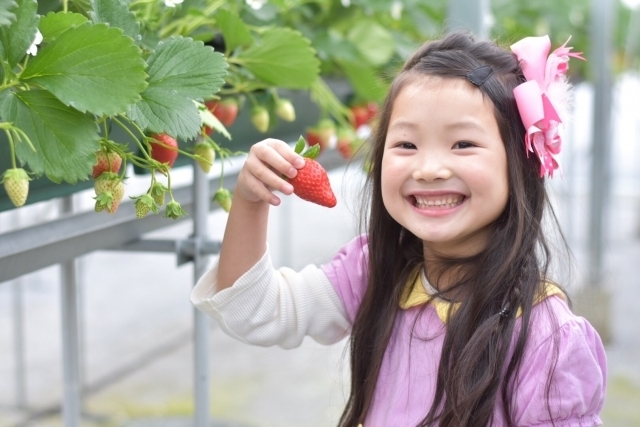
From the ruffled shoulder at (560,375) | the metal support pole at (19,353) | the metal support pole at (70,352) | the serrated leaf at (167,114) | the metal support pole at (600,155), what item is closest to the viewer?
the serrated leaf at (167,114)

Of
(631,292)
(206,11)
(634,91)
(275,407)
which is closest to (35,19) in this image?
(206,11)

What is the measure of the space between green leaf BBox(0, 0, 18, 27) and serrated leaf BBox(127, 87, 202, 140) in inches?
4.7

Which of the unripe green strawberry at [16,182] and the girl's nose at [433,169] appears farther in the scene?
the girl's nose at [433,169]

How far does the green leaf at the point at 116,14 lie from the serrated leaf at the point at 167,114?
0.05m

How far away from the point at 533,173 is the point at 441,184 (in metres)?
0.12

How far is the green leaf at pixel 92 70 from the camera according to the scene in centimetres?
60

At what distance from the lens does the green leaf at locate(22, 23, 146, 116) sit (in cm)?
60

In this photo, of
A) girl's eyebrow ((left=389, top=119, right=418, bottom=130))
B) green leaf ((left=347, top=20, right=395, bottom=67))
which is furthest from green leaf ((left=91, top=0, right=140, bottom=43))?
green leaf ((left=347, top=20, right=395, bottom=67))

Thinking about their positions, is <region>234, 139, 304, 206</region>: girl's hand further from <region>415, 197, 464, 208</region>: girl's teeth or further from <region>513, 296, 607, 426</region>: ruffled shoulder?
<region>513, 296, 607, 426</region>: ruffled shoulder

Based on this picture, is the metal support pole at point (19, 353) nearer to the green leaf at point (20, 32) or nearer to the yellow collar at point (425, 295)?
the yellow collar at point (425, 295)

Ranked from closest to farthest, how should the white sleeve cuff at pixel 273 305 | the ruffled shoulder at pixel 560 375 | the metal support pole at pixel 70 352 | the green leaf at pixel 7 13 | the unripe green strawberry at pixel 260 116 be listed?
1. the green leaf at pixel 7 13
2. the ruffled shoulder at pixel 560 375
3. the white sleeve cuff at pixel 273 305
4. the unripe green strawberry at pixel 260 116
5. the metal support pole at pixel 70 352

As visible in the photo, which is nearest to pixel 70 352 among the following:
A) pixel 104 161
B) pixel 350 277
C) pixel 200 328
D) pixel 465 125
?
pixel 200 328

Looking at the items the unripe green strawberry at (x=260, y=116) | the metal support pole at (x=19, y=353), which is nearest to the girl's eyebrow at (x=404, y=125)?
the unripe green strawberry at (x=260, y=116)

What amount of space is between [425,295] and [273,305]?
0.51 ft
